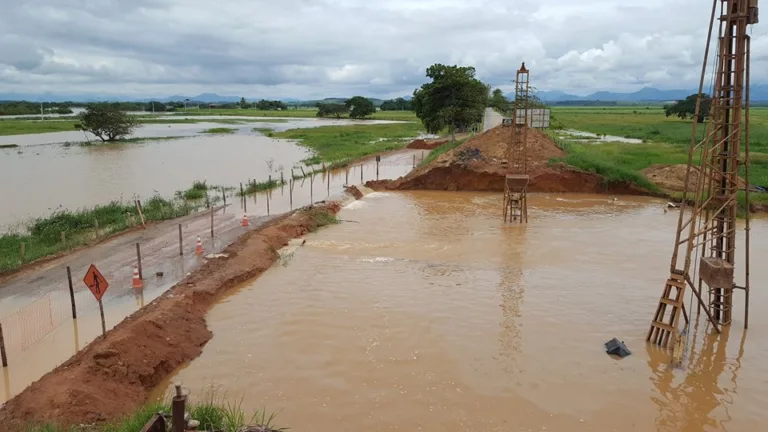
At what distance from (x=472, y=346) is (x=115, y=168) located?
32.5m

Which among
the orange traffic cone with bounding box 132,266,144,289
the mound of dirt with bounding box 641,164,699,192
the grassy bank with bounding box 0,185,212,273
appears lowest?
the orange traffic cone with bounding box 132,266,144,289

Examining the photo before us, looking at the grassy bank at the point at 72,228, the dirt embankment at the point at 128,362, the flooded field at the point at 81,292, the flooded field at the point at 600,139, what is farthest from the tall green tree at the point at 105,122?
the dirt embankment at the point at 128,362

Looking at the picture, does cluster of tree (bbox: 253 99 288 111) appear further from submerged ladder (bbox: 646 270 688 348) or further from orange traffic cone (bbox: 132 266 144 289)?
submerged ladder (bbox: 646 270 688 348)

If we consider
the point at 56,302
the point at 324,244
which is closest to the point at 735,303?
the point at 324,244

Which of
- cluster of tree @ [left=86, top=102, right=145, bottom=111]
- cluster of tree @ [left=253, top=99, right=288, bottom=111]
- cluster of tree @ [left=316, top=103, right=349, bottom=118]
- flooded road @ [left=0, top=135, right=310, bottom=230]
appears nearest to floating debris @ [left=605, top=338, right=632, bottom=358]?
flooded road @ [left=0, top=135, right=310, bottom=230]

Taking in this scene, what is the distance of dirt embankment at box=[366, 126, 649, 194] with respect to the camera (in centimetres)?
2691

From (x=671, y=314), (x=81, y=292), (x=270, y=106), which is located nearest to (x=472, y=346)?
(x=671, y=314)

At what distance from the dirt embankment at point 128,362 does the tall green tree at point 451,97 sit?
3030 cm

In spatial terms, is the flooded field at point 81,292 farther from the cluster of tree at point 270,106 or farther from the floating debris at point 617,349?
the cluster of tree at point 270,106

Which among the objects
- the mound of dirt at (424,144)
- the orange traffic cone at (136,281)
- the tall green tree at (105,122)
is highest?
the tall green tree at (105,122)

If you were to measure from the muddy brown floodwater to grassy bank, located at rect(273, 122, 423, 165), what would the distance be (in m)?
25.9

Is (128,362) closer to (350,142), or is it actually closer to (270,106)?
(350,142)

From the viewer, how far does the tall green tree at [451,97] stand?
133 feet

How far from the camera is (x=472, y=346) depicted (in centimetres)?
988
